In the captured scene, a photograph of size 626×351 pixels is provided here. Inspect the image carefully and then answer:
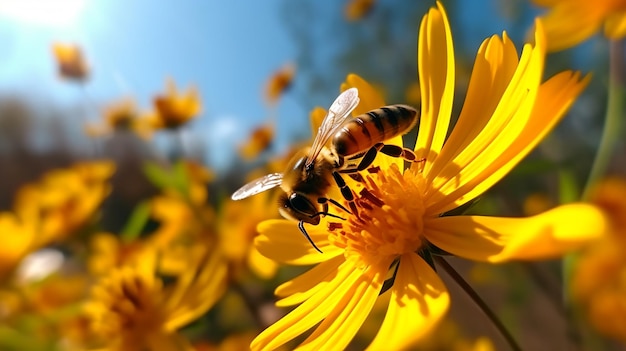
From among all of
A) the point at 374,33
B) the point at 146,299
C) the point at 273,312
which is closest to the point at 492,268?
the point at 273,312

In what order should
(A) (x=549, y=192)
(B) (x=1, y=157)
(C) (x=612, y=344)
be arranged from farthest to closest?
(B) (x=1, y=157) < (A) (x=549, y=192) < (C) (x=612, y=344)

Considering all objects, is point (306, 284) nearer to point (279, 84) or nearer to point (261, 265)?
point (261, 265)

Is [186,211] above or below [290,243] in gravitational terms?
above

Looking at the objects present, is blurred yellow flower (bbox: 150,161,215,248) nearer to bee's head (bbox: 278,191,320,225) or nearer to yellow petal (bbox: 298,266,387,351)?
bee's head (bbox: 278,191,320,225)

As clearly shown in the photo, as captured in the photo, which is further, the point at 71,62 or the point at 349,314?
the point at 71,62

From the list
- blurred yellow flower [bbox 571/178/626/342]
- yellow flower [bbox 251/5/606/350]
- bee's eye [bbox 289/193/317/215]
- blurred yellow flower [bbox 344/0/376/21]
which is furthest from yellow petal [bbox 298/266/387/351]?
blurred yellow flower [bbox 344/0/376/21]

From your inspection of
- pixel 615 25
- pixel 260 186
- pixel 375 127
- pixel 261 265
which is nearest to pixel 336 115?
pixel 375 127

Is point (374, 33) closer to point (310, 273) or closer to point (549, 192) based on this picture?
point (549, 192)
